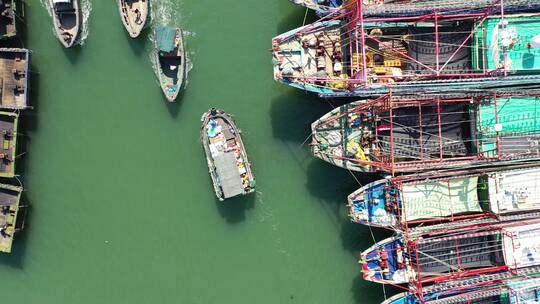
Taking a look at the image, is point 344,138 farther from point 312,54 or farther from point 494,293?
point 494,293

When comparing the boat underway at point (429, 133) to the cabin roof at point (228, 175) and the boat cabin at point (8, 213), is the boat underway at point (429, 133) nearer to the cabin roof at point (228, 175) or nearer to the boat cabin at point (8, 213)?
the cabin roof at point (228, 175)

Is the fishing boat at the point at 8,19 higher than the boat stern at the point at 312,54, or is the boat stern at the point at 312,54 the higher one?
the fishing boat at the point at 8,19

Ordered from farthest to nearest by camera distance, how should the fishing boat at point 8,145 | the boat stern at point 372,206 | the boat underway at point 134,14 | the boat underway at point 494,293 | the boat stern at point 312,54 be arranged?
the boat underway at point 134,14 < the fishing boat at point 8,145 < the boat stern at point 372,206 < the boat stern at point 312,54 < the boat underway at point 494,293

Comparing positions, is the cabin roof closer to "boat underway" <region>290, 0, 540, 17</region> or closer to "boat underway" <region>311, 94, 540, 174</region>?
"boat underway" <region>311, 94, 540, 174</region>

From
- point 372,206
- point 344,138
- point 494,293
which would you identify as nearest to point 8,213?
point 344,138

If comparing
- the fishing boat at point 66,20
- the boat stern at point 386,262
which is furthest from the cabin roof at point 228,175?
the fishing boat at point 66,20
